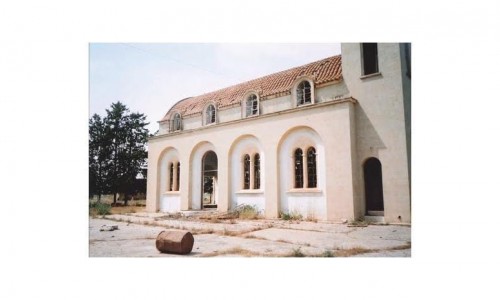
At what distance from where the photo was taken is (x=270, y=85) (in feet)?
44.1

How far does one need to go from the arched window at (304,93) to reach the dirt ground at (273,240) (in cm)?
478

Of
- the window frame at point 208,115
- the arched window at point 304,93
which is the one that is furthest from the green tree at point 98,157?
the arched window at point 304,93

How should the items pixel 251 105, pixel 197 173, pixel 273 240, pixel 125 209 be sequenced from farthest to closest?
pixel 197 173, pixel 251 105, pixel 125 209, pixel 273 240

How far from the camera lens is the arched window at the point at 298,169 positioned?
11.1 meters

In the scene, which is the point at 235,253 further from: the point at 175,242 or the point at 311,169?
the point at 311,169

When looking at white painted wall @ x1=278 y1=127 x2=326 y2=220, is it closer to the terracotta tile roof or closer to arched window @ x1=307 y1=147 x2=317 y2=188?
arched window @ x1=307 y1=147 x2=317 y2=188

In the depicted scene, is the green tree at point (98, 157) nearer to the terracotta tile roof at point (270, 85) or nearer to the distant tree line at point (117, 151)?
the distant tree line at point (117, 151)

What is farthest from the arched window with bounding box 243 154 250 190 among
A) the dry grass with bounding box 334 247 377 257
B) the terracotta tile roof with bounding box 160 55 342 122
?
the dry grass with bounding box 334 247 377 257

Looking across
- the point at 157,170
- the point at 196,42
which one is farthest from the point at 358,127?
the point at 157,170

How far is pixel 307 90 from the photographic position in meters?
12.1

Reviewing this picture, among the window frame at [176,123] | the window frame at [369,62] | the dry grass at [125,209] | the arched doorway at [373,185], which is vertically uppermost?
the window frame at [369,62]

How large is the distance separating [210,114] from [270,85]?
344 cm

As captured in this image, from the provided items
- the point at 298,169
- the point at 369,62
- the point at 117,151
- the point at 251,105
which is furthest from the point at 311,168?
the point at 117,151

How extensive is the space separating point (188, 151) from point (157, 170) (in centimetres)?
174
